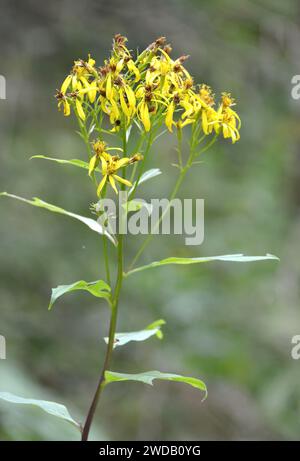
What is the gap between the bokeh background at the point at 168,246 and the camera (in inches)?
202

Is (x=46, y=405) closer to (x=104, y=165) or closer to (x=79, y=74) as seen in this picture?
(x=104, y=165)

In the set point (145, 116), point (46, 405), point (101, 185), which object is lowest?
point (46, 405)

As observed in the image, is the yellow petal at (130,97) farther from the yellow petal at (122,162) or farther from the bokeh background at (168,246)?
the bokeh background at (168,246)

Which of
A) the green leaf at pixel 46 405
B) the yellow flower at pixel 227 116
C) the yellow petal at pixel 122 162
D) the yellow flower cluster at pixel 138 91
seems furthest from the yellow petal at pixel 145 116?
the green leaf at pixel 46 405

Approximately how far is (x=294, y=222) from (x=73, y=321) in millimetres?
2051

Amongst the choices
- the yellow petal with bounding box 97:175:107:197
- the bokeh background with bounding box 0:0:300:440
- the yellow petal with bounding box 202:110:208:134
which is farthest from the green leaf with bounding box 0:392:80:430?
the bokeh background with bounding box 0:0:300:440

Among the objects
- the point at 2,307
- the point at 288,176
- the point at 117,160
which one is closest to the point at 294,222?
the point at 288,176

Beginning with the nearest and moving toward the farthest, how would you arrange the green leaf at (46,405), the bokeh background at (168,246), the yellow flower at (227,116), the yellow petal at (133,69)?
the green leaf at (46,405) → the yellow petal at (133,69) → the yellow flower at (227,116) → the bokeh background at (168,246)

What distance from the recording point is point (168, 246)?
5746mm

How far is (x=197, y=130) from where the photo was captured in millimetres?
2061

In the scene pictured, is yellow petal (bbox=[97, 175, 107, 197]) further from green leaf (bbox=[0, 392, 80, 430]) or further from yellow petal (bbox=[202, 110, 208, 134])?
green leaf (bbox=[0, 392, 80, 430])

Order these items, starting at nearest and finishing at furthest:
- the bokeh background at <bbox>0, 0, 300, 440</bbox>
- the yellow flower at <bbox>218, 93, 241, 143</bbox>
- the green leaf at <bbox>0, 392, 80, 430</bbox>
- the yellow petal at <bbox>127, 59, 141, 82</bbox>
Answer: the green leaf at <bbox>0, 392, 80, 430</bbox> → the yellow petal at <bbox>127, 59, 141, 82</bbox> → the yellow flower at <bbox>218, 93, 241, 143</bbox> → the bokeh background at <bbox>0, 0, 300, 440</bbox>

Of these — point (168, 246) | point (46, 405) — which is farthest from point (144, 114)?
point (168, 246)

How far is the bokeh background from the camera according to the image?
16.9 feet
